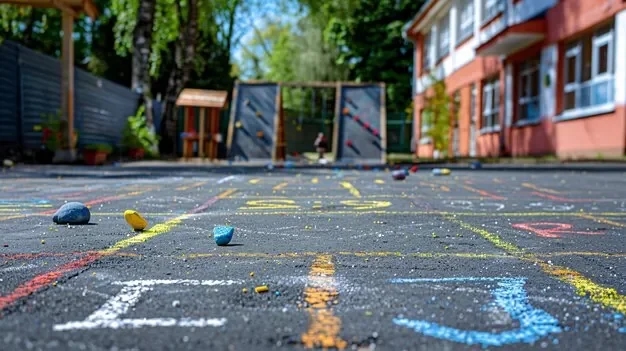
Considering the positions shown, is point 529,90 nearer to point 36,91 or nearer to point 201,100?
point 201,100

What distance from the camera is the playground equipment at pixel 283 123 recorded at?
1683 cm

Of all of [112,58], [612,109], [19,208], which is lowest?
[19,208]

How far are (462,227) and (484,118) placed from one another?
1637 cm

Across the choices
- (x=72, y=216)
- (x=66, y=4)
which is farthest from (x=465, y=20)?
(x=72, y=216)

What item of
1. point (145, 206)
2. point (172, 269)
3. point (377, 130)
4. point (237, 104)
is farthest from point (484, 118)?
point (172, 269)

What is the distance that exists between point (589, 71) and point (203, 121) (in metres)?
9.63

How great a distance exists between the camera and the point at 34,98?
13.6m

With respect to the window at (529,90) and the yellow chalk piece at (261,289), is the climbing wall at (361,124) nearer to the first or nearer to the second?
the window at (529,90)

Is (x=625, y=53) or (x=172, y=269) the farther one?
(x=625, y=53)

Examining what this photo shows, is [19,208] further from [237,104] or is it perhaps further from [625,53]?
[237,104]

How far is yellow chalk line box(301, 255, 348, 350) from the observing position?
5.68 feet

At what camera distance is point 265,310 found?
80.9 inches

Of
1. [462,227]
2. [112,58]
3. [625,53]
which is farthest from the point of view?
[112,58]

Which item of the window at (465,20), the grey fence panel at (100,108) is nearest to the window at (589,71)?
the window at (465,20)
